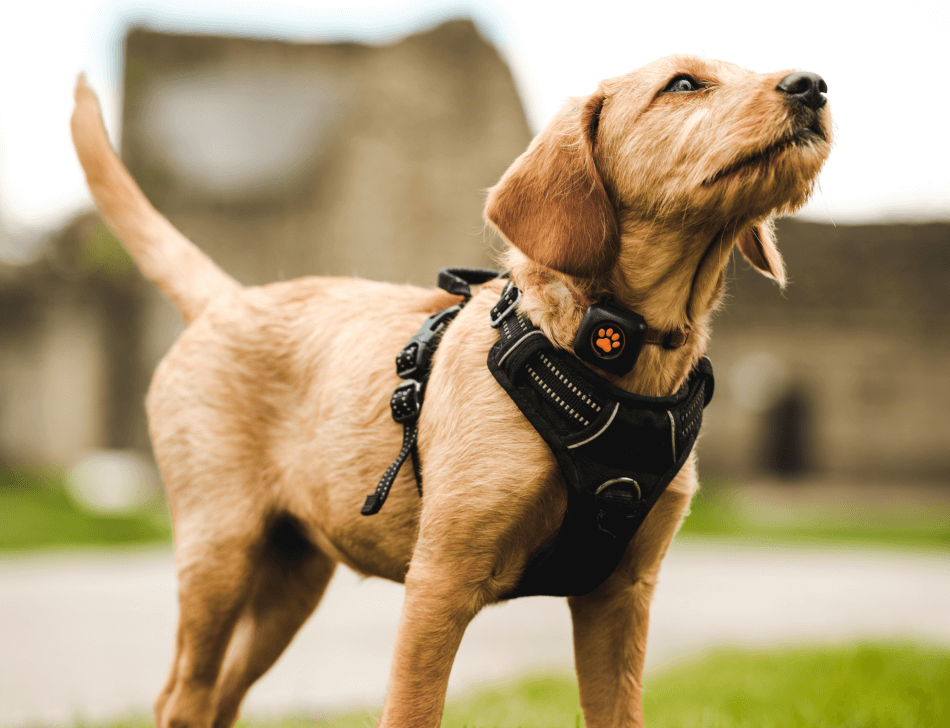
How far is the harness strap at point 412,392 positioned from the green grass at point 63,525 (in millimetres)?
11378

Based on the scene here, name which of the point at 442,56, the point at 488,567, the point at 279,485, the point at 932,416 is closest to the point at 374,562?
the point at 279,485

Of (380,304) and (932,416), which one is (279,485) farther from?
(932,416)

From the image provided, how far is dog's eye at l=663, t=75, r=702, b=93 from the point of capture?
2.49m

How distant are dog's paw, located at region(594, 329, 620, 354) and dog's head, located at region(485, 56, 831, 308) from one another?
171 mm

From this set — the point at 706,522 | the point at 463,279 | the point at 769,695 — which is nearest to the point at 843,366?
the point at 706,522

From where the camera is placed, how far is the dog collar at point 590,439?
2371 millimetres

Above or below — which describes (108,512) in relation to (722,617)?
below

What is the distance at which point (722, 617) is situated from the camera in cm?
881

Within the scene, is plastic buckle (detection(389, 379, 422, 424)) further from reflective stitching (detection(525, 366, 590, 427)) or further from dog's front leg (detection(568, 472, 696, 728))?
dog's front leg (detection(568, 472, 696, 728))

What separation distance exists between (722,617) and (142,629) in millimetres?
5529

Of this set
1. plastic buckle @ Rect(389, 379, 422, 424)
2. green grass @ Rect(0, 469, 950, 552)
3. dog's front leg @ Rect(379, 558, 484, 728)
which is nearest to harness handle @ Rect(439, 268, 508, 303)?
plastic buckle @ Rect(389, 379, 422, 424)

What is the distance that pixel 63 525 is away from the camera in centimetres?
1334

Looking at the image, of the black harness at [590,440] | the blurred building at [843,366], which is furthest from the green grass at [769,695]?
the blurred building at [843,366]

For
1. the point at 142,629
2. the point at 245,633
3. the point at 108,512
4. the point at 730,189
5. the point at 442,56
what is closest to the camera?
the point at 730,189
